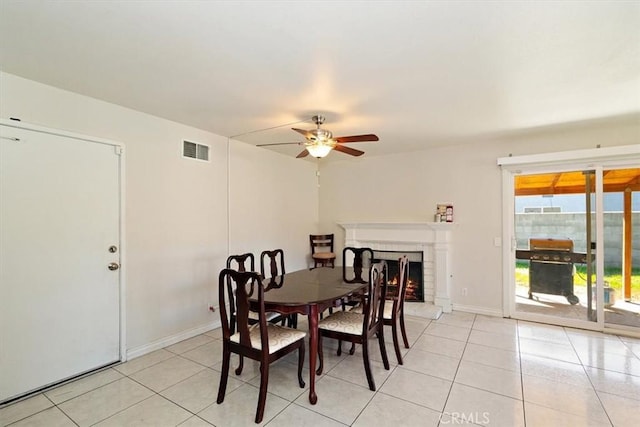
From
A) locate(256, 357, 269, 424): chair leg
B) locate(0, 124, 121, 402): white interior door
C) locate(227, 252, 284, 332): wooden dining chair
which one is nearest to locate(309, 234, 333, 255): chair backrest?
locate(227, 252, 284, 332): wooden dining chair

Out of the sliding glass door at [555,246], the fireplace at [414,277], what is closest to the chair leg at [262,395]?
the fireplace at [414,277]

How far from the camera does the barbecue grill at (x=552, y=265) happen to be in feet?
12.9

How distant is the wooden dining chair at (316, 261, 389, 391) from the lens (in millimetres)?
2475

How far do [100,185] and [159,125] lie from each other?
35.6 inches

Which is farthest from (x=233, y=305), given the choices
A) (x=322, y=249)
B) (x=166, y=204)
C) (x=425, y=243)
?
(x=425, y=243)

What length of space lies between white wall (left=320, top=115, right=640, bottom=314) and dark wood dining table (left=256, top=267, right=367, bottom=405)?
213 cm

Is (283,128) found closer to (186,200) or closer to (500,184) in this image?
(186,200)

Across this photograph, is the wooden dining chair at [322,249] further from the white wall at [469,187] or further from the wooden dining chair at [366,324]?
the wooden dining chair at [366,324]

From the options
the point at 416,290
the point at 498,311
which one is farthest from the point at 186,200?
the point at 498,311

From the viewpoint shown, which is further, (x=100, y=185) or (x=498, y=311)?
(x=498, y=311)

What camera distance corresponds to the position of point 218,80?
2418mm

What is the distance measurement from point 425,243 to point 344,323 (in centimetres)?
257

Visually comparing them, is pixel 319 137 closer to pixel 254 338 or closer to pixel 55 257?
pixel 254 338

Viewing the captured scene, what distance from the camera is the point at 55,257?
2537 millimetres
